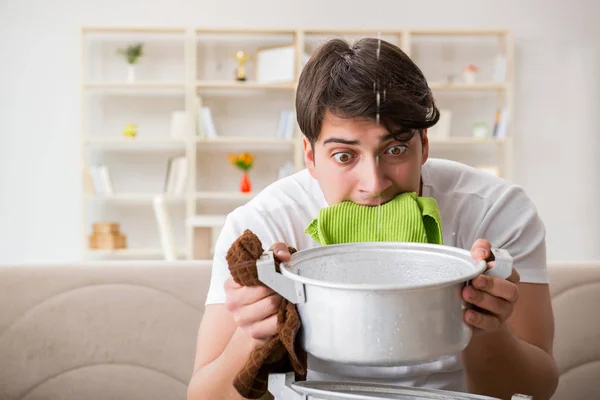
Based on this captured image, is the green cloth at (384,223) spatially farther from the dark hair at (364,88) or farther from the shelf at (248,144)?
the shelf at (248,144)

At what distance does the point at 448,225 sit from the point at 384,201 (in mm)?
237

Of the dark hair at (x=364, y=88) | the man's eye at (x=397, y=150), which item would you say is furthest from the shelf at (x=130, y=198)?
the man's eye at (x=397, y=150)

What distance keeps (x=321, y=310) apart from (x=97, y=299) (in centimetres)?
109

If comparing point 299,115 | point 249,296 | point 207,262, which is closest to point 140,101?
point 207,262

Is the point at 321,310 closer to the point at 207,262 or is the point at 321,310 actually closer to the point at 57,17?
the point at 207,262

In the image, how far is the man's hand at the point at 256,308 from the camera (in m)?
0.75

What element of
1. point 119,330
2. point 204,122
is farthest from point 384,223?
point 204,122

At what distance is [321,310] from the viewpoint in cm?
62

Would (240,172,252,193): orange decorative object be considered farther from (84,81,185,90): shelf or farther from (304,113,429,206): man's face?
(304,113,429,206): man's face

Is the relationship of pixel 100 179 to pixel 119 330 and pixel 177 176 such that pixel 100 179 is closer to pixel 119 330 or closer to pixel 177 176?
pixel 177 176

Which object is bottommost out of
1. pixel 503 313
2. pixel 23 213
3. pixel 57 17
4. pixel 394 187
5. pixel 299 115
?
pixel 23 213

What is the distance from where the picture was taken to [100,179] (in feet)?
16.2

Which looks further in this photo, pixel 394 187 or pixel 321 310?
pixel 394 187

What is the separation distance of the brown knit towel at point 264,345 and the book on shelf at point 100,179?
4.40 m
